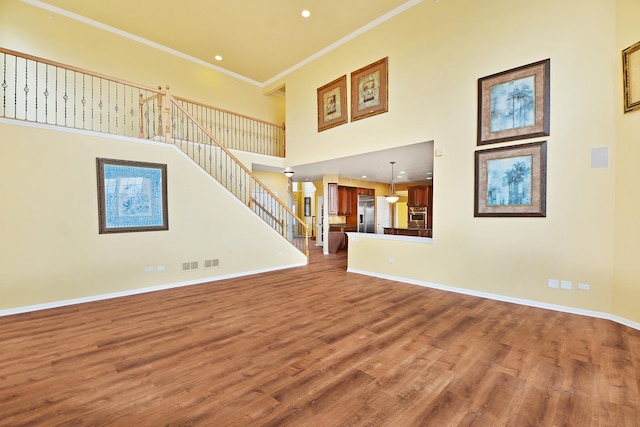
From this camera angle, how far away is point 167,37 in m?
6.48

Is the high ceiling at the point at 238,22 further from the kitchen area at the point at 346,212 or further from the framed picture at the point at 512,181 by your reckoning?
the kitchen area at the point at 346,212

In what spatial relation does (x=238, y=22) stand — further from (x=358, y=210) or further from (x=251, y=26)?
(x=358, y=210)

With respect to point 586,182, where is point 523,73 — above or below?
above

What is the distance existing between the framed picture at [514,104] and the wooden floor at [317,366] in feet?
8.25

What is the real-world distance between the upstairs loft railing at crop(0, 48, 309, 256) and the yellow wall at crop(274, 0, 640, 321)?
2950 mm

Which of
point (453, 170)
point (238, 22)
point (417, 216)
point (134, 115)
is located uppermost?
point (238, 22)

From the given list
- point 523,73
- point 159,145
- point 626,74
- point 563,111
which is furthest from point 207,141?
point 626,74

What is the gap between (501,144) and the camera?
400 cm

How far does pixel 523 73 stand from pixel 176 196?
597 cm

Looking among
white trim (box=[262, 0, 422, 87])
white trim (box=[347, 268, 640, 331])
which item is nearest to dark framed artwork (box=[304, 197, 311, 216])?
white trim (box=[262, 0, 422, 87])

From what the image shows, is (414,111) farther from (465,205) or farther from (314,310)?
(314,310)

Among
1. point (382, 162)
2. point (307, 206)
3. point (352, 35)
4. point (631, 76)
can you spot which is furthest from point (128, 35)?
point (631, 76)

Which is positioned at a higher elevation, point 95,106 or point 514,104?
point 95,106

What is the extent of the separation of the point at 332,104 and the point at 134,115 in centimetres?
478
